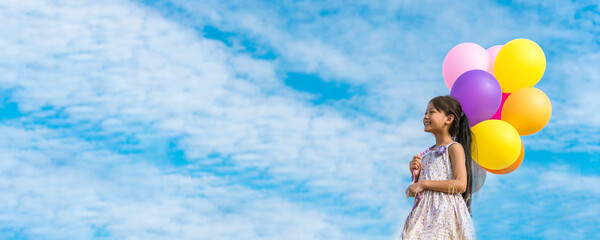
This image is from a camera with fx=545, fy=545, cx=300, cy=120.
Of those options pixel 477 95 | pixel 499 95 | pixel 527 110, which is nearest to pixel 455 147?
pixel 477 95

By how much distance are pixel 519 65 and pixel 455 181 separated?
1657 millimetres

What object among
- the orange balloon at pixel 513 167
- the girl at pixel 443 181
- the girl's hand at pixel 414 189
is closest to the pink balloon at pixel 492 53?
the orange balloon at pixel 513 167

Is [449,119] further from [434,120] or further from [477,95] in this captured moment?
[477,95]

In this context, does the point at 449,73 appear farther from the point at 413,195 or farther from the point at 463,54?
the point at 413,195

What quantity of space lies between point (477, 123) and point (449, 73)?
0.74 m

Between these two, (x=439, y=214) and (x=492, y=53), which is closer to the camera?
(x=439, y=214)

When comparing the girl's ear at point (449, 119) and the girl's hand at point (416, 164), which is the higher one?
the girl's ear at point (449, 119)

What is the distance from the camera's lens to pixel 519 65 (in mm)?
4578

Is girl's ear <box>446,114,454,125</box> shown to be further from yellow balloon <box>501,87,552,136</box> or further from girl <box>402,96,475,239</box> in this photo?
yellow balloon <box>501,87,552,136</box>

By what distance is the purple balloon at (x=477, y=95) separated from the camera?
4.18 m

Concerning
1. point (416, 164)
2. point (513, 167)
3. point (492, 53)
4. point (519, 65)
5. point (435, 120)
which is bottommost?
point (416, 164)

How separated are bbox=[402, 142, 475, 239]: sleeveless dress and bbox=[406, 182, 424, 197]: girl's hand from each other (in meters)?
0.04

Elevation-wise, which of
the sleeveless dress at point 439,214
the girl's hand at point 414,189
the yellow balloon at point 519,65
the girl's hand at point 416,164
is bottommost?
the sleeveless dress at point 439,214

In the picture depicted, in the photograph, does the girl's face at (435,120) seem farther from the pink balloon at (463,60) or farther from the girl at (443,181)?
the pink balloon at (463,60)
